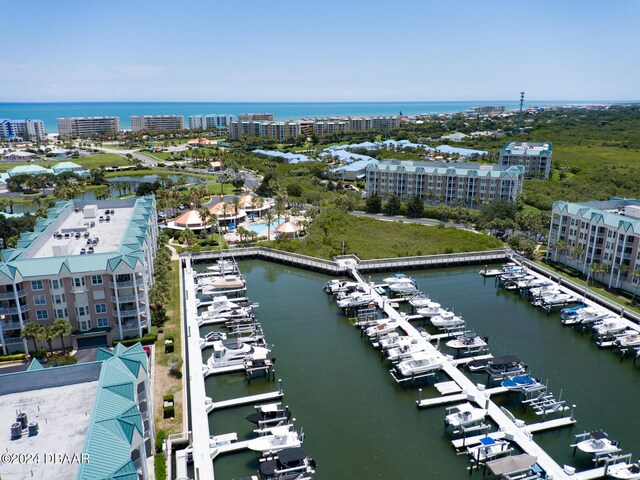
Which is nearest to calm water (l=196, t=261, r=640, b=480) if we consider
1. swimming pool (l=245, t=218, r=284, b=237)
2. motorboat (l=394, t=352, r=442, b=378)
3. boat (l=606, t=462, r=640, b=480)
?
motorboat (l=394, t=352, r=442, b=378)

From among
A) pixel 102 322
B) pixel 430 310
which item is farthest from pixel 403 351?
pixel 102 322

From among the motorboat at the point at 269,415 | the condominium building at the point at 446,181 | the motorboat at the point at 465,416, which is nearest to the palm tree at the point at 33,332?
the motorboat at the point at 269,415

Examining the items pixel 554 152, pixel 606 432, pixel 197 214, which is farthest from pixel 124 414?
pixel 554 152

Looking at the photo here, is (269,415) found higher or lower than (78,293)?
lower

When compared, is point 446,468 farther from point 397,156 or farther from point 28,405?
point 397,156

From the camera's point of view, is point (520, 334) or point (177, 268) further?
point (177, 268)

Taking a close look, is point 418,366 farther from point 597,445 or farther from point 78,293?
point 78,293

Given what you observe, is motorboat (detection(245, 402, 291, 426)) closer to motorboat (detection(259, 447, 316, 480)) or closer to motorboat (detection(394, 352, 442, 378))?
motorboat (detection(259, 447, 316, 480))
